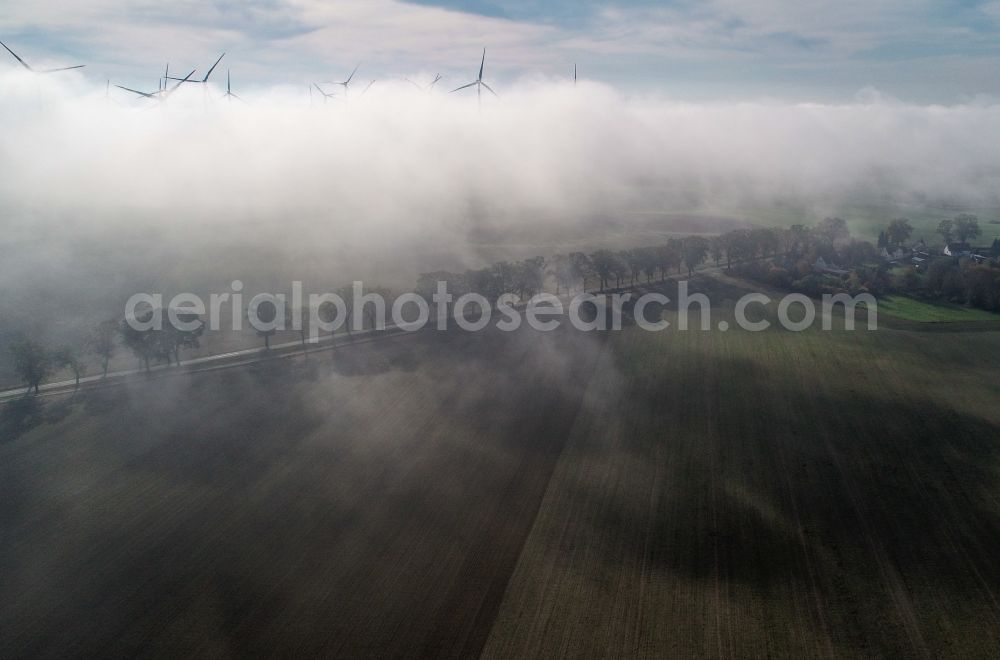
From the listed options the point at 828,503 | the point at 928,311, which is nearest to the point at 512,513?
the point at 828,503

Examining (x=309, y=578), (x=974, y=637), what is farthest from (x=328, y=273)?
(x=974, y=637)

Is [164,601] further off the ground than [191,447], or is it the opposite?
[191,447]

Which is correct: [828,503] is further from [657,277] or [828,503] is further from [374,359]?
[657,277]

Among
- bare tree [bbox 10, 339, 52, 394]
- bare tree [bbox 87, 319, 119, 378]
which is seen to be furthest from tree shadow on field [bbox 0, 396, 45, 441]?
bare tree [bbox 87, 319, 119, 378]

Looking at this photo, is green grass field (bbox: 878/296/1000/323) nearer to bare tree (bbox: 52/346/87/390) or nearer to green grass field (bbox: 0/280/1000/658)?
green grass field (bbox: 0/280/1000/658)

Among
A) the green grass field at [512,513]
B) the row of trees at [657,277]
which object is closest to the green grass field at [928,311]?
the row of trees at [657,277]

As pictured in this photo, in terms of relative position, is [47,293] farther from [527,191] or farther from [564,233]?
[527,191]
